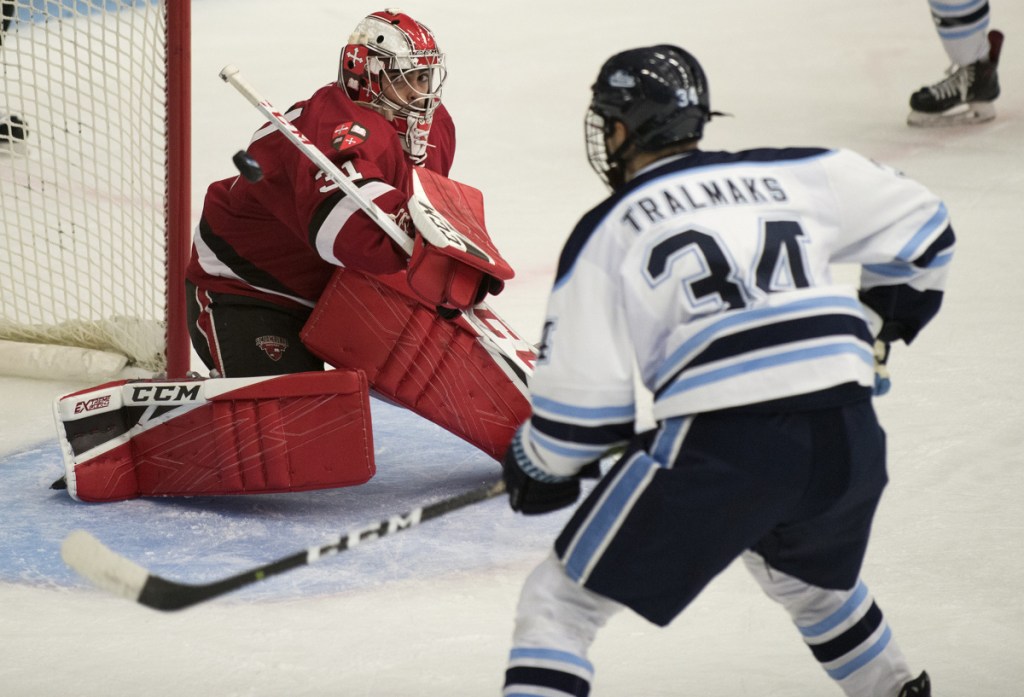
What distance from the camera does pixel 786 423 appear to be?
1.72 meters

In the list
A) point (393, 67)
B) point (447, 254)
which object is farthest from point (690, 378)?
point (393, 67)

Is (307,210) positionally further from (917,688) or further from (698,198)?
(917,688)

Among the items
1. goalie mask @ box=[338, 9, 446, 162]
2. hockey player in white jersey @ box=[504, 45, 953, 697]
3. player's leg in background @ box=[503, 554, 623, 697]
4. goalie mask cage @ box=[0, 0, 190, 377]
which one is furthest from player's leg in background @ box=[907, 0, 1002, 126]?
player's leg in background @ box=[503, 554, 623, 697]

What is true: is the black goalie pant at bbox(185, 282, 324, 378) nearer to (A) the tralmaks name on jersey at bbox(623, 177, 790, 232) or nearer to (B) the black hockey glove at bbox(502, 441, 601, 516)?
(B) the black hockey glove at bbox(502, 441, 601, 516)

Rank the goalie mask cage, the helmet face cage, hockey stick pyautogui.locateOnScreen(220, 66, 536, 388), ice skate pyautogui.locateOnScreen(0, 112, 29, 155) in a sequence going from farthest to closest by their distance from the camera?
1. ice skate pyautogui.locateOnScreen(0, 112, 29, 155)
2. the goalie mask cage
3. the helmet face cage
4. hockey stick pyautogui.locateOnScreen(220, 66, 536, 388)

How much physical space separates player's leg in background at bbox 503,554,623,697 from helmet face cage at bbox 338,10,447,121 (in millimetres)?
1405

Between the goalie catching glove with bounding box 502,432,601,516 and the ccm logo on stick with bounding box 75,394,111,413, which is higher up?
the goalie catching glove with bounding box 502,432,601,516

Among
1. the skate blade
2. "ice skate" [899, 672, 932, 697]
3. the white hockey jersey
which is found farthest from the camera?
the skate blade

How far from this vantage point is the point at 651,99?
1.80m

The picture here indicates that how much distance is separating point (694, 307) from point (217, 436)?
4.83 ft

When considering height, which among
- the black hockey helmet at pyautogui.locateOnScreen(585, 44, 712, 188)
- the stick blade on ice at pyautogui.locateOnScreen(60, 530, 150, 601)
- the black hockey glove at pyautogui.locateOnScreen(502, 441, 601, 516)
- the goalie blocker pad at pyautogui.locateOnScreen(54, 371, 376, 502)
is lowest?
the goalie blocker pad at pyautogui.locateOnScreen(54, 371, 376, 502)

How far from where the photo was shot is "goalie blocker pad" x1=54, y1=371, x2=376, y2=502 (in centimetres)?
287

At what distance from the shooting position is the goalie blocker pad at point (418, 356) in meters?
2.92

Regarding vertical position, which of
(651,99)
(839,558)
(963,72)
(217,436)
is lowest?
(217,436)
